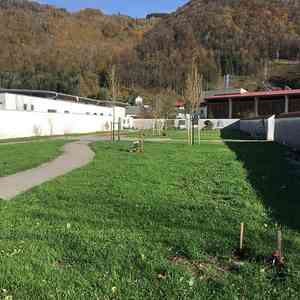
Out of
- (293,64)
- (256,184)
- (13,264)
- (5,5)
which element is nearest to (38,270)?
(13,264)

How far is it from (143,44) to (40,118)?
80822 mm

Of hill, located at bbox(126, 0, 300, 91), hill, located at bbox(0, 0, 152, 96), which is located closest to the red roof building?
hill, located at bbox(0, 0, 152, 96)

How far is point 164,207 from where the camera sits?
6.41 metres

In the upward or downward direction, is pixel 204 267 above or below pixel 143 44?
below

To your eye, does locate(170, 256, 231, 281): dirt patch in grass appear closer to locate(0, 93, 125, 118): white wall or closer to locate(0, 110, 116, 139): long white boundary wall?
locate(0, 110, 116, 139): long white boundary wall

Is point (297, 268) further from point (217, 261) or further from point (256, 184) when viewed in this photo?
point (256, 184)

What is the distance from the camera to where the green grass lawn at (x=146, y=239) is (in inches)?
139

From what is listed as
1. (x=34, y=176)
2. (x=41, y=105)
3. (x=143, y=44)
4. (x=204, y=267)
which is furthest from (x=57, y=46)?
(x=204, y=267)

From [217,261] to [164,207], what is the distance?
7.64 ft

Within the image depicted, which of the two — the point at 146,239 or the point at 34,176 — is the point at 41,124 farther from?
the point at 146,239

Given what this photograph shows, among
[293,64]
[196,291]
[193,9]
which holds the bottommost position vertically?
[196,291]

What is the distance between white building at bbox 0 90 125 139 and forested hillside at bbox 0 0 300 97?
105 feet

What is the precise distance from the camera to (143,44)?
11112cm

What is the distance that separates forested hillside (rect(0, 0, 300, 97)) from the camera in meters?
83.6
